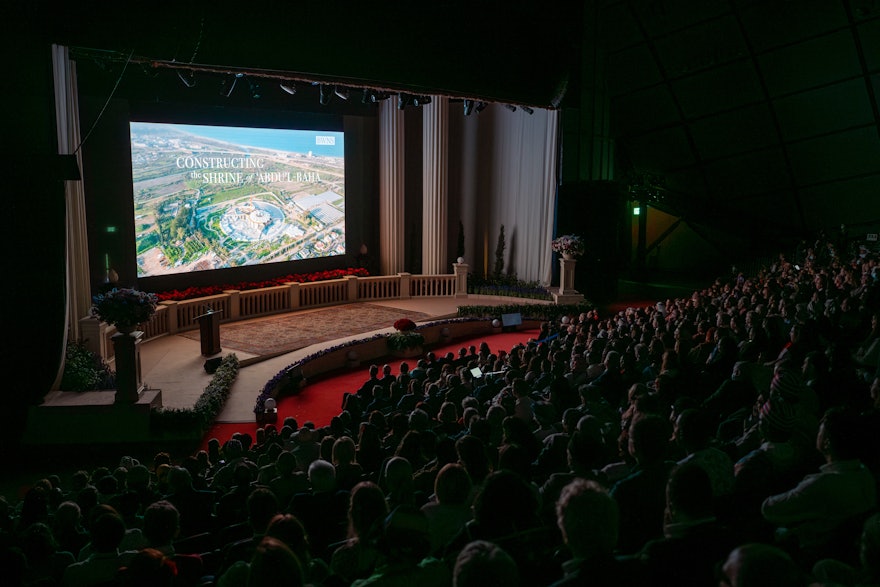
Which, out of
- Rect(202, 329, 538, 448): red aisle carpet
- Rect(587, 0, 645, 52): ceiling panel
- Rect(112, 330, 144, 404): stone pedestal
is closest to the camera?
Rect(112, 330, 144, 404): stone pedestal

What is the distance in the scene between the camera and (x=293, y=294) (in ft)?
49.4

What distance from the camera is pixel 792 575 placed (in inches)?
63.1

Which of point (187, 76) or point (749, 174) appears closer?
point (187, 76)

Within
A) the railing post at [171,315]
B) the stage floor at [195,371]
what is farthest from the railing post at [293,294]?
the railing post at [171,315]

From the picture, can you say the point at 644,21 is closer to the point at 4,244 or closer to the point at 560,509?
the point at 4,244

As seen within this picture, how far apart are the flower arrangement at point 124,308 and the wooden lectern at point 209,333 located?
2799mm

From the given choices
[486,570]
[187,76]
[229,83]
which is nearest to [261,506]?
[486,570]

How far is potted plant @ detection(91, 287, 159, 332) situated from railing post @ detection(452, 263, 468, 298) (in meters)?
9.48

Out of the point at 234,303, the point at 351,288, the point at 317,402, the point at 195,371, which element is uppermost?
the point at 351,288

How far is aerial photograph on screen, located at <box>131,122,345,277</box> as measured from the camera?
1352cm

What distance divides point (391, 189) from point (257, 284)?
4.30 metres

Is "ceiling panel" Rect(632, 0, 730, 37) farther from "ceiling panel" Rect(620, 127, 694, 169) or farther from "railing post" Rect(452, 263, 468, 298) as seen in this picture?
"railing post" Rect(452, 263, 468, 298)

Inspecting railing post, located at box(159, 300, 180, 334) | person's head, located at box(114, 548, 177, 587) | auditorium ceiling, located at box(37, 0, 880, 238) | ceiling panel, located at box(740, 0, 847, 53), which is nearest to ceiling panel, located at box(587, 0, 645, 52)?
auditorium ceiling, located at box(37, 0, 880, 238)

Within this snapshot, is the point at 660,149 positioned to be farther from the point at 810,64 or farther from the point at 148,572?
the point at 148,572
